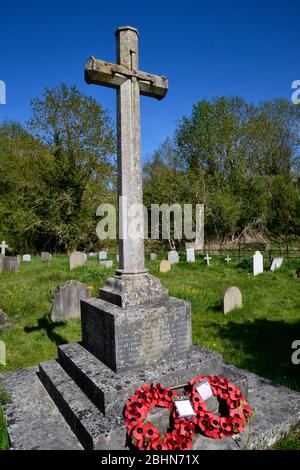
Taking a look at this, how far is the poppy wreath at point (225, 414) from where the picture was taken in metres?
3.10

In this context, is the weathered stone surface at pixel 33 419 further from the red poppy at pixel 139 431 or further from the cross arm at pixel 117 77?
the cross arm at pixel 117 77

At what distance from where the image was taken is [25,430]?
3238 mm

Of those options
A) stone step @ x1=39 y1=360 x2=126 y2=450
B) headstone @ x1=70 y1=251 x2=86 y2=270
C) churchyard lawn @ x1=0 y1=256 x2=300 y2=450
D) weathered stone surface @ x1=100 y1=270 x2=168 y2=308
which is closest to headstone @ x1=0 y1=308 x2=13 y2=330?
churchyard lawn @ x1=0 y1=256 x2=300 y2=450

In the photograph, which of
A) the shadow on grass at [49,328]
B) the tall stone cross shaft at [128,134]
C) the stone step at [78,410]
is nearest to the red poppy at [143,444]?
the stone step at [78,410]

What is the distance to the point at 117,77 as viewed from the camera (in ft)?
12.7

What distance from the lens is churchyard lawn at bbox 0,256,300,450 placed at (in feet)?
17.4

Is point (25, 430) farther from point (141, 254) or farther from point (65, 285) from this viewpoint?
point (65, 285)

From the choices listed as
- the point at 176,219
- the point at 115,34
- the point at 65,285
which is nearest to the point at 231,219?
the point at 176,219

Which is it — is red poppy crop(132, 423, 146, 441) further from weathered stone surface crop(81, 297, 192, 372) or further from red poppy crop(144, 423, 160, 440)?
weathered stone surface crop(81, 297, 192, 372)

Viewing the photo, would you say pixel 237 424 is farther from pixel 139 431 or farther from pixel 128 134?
pixel 128 134

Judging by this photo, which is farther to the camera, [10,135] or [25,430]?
[10,135]

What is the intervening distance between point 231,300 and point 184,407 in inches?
206

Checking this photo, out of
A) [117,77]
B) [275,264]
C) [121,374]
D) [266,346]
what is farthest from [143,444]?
[275,264]

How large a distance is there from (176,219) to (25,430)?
20.9 meters
